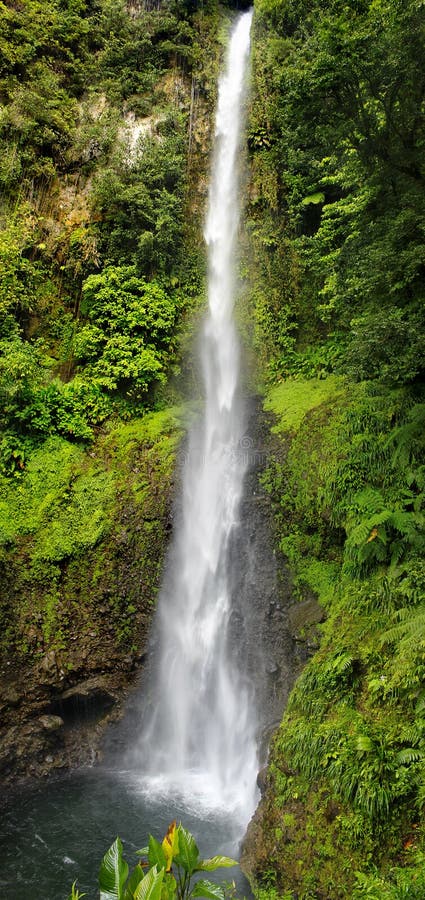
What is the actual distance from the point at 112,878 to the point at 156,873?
0.27m

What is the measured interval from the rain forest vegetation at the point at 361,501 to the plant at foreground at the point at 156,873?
211 cm

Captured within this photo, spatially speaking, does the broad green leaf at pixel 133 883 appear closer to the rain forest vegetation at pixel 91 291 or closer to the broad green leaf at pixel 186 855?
the broad green leaf at pixel 186 855

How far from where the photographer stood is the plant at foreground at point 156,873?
7.35 ft

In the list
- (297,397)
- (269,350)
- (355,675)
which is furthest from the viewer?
(269,350)

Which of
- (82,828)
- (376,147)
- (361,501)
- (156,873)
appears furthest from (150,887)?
(376,147)

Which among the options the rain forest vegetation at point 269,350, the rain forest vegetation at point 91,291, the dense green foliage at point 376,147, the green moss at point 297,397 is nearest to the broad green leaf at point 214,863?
the rain forest vegetation at point 269,350

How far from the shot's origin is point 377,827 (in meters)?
4.66

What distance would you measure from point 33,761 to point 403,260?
32.8ft

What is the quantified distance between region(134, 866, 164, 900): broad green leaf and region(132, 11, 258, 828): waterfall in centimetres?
606

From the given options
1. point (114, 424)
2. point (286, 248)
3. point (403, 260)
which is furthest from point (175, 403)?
point (403, 260)

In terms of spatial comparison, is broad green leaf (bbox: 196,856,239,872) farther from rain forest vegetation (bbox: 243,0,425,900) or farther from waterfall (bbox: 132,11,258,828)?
waterfall (bbox: 132,11,258,828)

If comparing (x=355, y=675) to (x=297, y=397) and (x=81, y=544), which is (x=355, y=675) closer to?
(x=81, y=544)

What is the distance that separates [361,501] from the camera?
793 cm

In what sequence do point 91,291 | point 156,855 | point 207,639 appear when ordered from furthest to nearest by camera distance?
point 91,291 < point 207,639 < point 156,855
